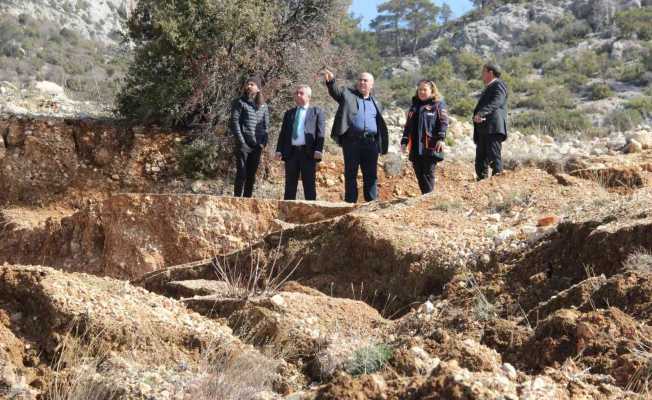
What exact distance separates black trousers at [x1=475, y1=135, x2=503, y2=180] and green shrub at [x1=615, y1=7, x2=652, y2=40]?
23513 mm

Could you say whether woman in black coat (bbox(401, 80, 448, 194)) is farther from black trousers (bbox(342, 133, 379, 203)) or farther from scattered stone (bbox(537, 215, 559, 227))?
scattered stone (bbox(537, 215, 559, 227))

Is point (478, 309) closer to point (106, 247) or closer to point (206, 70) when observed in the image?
point (106, 247)

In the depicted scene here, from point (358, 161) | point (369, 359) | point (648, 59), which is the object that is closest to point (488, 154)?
point (358, 161)

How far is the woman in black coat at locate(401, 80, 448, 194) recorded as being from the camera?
8.44 m

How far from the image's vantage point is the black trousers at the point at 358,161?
8.70 meters

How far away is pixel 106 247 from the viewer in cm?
1007

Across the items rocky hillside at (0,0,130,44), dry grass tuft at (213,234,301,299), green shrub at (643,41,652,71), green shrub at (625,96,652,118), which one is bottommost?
dry grass tuft at (213,234,301,299)

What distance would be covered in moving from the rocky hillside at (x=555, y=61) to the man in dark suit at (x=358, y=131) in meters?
10.1

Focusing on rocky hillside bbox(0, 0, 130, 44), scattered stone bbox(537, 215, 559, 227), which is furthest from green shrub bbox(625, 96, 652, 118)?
rocky hillside bbox(0, 0, 130, 44)

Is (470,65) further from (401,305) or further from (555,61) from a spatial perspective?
(401,305)

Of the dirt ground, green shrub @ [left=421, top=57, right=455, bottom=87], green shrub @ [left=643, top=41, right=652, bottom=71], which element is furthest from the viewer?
green shrub @ [left=421, top=57, right=455, bottom=87]

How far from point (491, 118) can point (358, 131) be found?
137cm

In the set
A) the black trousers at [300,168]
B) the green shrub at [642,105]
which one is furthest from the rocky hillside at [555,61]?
the black trousers at [300,168]

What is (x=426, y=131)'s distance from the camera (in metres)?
8.43
